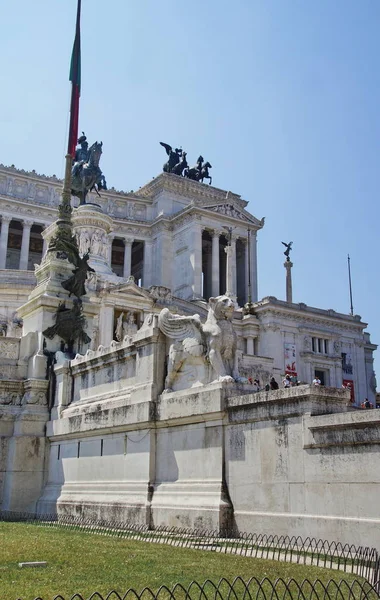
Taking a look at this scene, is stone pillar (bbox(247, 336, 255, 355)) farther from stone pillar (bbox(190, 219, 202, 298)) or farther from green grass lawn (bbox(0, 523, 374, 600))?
green grass lawn (bbox(0, 523, 374, 600))

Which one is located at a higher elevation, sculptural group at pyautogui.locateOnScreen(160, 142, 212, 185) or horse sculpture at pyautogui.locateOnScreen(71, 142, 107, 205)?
sculptural group at pyautogui.locateOnScreen(160, 142, 212, 185)

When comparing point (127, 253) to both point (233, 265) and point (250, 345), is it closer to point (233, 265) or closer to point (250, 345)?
point (233, 265)

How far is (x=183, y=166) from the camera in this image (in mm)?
88125

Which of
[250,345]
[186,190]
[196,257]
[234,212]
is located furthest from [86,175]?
[234,212]

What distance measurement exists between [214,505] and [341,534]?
10.2 feet

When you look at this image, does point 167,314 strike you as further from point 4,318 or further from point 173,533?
point 4,318

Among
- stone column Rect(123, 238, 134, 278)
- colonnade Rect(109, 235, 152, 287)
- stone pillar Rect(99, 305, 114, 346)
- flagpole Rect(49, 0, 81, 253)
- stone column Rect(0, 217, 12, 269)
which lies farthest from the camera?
colonnade Rect(109, 235, 152, 287)

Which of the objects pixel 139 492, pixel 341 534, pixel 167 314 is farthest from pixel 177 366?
pixel 341 534

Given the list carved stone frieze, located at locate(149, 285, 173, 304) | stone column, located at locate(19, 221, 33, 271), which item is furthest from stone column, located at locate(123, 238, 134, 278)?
carved stone frieze, located at locate(149, 285, 173, 304)

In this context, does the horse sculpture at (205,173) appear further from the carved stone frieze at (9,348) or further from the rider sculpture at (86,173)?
the carved stone frieze at (9,348)

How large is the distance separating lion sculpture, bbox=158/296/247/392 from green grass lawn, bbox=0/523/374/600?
3.90 meters

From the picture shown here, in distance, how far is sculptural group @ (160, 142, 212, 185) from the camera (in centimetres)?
8775

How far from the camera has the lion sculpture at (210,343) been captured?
44.8ft

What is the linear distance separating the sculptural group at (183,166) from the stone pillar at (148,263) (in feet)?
36.4
